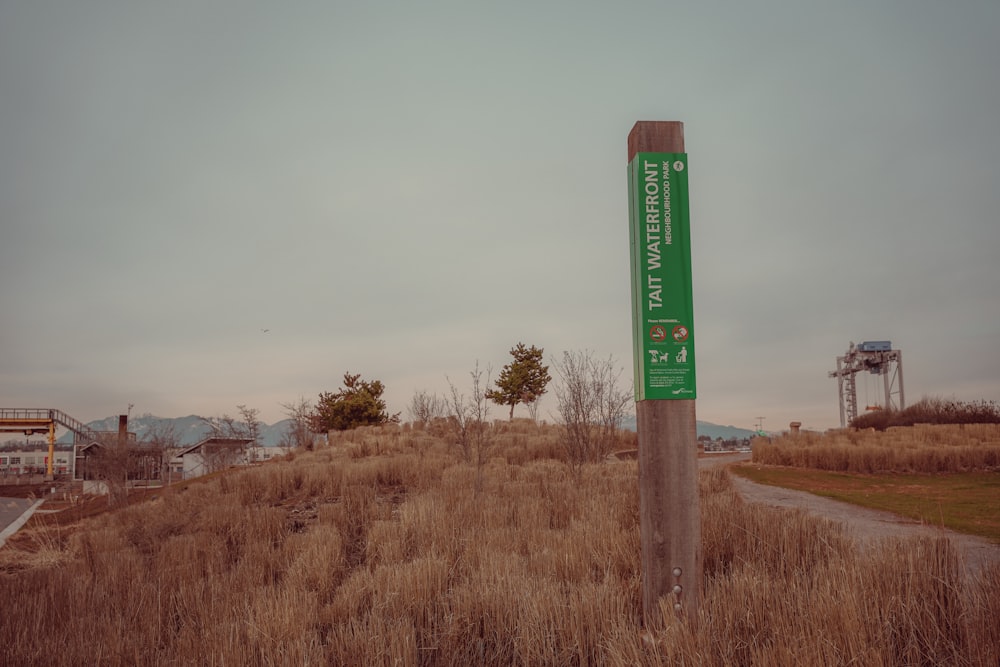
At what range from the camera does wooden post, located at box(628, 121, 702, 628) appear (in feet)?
12.8

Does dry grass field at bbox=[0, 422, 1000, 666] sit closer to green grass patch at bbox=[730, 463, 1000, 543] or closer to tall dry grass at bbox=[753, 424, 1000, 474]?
green grass patch at bbox=[730, 463, 1000, 543]

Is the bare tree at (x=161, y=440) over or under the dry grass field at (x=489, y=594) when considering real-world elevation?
under

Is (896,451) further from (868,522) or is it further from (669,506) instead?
(669,506)

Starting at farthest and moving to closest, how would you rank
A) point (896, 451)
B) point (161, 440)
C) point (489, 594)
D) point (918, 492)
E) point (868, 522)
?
1. point (161, 440)
2. point (896, 451)
3. point (918, 492)
4. point (868, 522)
5. point (489, 594)

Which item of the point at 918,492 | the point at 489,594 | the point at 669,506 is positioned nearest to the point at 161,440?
the point at 918,492

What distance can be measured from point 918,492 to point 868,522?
4.48 m

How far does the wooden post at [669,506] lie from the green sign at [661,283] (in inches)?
5.7

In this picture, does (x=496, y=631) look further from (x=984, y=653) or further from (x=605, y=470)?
(x=605, y=470)

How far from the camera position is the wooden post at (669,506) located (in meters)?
3.89

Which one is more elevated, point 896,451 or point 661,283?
point 661,283

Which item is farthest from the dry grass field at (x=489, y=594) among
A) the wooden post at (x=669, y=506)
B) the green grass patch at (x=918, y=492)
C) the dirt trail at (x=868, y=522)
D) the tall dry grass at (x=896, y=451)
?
the tall dry grass at (x=896, y=451)

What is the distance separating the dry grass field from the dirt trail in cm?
71

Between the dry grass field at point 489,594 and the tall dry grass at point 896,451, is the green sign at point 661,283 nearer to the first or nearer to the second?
the dry grass field at point 489,594

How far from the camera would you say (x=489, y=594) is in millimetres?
4848
